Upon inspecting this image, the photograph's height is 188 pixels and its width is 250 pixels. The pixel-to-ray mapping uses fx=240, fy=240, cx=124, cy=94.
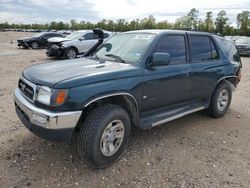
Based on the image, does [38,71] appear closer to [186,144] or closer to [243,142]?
[186,144]

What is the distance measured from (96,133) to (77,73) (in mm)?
780

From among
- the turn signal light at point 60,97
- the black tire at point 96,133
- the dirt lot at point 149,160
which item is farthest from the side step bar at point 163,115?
the turn signal light at point 60,97

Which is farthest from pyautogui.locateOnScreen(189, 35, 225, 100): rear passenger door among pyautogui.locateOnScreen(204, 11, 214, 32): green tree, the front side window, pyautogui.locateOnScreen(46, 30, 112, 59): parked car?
pyautogui.locateOnScreen(204, 11, 214, 32): green tree

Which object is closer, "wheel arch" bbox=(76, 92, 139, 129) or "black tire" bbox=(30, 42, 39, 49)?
"wheel arch" bbox=(76, 92, 139, 129)

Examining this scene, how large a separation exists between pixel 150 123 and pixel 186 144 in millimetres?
777

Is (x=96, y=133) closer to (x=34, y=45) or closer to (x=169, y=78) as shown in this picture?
(x=169, y=78)

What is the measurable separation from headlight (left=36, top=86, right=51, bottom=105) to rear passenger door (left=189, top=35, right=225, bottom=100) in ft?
8.20

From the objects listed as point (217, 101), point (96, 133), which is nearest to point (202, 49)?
point (217, 101)

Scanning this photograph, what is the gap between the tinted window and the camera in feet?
12.5

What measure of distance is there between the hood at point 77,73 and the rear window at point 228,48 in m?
2.52

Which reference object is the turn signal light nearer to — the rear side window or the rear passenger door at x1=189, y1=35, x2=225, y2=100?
the rear passenger door at x1=189, y1=35, x2=225, y2=100

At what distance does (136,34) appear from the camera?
411 centimetres

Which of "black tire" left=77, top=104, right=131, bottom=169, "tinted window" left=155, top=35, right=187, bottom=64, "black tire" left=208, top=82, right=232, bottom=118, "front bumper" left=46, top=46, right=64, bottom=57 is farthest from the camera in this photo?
"front bumper" left=46, top=46, right=64, bottom=57

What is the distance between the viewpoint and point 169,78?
3.74 metres
